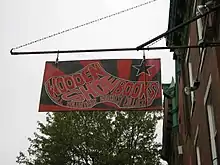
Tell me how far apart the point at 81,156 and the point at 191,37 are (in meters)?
20.8

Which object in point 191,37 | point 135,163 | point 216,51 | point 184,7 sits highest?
point 184,7

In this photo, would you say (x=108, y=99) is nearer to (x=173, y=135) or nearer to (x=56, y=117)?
(x=173, y=135)

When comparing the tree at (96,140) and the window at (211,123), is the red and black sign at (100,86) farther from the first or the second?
the tree at (96,140)

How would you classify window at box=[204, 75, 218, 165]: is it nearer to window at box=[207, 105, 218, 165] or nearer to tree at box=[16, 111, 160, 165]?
window at box=[207, 105, 218, 165]

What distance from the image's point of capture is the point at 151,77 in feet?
37.9

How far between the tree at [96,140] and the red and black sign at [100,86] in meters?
21.1

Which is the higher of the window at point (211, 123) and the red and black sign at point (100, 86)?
the red and black sign at point (100, 86)

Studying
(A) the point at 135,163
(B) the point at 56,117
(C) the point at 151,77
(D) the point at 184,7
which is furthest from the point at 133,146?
(C) the point at 151,77

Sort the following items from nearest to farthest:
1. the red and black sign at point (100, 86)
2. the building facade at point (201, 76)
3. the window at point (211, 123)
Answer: the building facade at point (201, 76) < the window at point (211, 123) < the red and black sign at point (100, 86)

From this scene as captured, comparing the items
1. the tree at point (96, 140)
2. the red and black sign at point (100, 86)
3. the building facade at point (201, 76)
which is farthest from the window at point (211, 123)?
the tree at point (96, 140)

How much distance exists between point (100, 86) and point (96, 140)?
73.8 feet

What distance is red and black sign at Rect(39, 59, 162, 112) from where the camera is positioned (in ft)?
37.0

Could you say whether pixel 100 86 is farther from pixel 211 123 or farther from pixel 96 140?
pixel 96 140

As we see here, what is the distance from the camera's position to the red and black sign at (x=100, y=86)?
37.0ft
